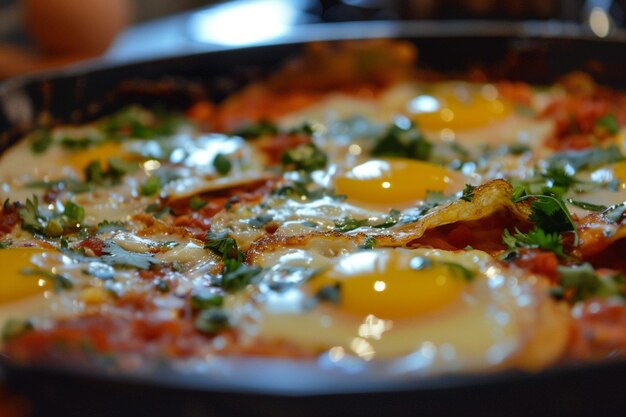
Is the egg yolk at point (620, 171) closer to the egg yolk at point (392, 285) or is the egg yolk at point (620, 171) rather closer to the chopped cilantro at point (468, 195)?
the chopped cilantro at point (468, 195)

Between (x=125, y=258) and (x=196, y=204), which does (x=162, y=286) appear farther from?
(x=196, y=204)

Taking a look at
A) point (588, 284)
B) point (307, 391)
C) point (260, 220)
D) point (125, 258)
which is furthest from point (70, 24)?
point (307, 391)

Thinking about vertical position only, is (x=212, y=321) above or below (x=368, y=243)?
below

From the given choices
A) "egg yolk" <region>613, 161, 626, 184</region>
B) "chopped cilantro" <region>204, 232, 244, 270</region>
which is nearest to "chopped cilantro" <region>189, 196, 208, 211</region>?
"chopped cilantro" <region>204, 232, 244, 270</region>

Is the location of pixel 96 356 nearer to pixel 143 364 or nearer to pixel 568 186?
pixel 143 364

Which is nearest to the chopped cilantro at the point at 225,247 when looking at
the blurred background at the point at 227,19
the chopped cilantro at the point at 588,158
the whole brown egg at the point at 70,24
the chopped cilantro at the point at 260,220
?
the chopped cilantro at the point at 260,220

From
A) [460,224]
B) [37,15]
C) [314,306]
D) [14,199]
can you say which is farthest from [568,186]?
[37,15]
